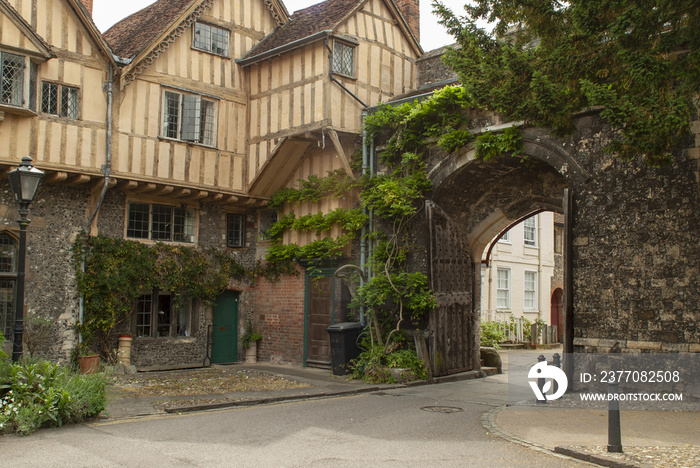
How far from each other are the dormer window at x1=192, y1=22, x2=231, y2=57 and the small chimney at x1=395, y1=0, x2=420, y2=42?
15.6 feet

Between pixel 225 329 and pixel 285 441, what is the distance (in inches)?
365

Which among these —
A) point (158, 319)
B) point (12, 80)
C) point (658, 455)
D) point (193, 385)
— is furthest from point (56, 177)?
point (658, 455)

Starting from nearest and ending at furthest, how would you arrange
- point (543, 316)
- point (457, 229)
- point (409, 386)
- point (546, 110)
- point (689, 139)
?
point (546, 110), point (689, 139), point (409, 386), point (457, 229), point (543, 316)

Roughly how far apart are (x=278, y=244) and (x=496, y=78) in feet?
28.5

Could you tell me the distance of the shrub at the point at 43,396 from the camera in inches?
309

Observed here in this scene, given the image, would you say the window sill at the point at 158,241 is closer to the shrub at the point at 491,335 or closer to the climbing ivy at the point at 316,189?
the climbing ivy at the point at 316,189

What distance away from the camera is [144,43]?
14.4 meters

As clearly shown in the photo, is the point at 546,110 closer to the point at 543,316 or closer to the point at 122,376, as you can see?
the point at 122,376

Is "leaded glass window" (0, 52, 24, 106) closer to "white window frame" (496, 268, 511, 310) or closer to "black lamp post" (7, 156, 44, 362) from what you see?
"black lamp post" (7, 156, 44, 362)

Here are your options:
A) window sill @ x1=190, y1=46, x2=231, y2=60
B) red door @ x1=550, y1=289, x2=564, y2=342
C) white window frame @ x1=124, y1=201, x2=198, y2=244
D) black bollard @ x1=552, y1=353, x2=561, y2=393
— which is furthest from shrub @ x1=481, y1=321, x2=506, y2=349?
window sill @ x1=190, y1=46, x2=231, y2=60

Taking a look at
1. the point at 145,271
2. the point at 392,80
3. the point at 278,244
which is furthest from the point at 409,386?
the point at 392,80

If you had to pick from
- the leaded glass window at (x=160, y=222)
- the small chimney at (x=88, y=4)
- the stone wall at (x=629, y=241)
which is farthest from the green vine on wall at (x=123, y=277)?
the stone wall at (x=629, y=241)

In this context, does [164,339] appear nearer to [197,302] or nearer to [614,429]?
[197,302]

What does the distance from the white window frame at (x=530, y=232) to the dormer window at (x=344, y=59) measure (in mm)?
12909
